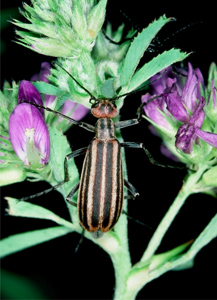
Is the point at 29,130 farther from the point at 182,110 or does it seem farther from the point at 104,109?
the point at 182,110

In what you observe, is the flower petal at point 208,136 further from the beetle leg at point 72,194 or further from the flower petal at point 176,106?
the beetle leg at point 72,194

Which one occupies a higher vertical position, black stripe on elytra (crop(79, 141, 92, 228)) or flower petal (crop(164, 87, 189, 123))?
flower petal (crop(164, 87, 189, 123))

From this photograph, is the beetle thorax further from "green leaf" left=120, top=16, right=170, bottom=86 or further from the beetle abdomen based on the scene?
"green leaf" left=120, top=16, right=170, bottom=86

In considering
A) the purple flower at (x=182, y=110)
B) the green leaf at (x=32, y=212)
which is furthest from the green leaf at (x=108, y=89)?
the green leaf at (x=32, y=212)

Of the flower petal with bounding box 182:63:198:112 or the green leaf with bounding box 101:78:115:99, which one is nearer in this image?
the green leaf with bounding box 101:78:115:99

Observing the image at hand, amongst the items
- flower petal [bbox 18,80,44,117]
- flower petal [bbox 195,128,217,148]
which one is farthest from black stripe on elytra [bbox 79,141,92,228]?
flower petal [bbox 195,128,217,148]

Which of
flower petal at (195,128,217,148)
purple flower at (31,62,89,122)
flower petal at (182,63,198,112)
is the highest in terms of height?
flower petal at (182,63,198,112)
